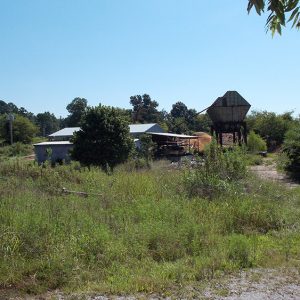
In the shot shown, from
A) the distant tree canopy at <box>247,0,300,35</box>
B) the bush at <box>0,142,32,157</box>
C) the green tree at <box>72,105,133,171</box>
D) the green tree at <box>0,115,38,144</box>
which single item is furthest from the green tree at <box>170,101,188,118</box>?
the distant tree canopy at <box>247,0,300,35</box>

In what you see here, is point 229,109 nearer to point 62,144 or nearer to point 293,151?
point 62,144

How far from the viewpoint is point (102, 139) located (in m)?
33.6

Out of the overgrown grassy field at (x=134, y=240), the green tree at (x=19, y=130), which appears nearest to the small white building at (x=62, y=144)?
the green tree at (x=19, y=130)

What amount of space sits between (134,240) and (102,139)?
2653 centimetres

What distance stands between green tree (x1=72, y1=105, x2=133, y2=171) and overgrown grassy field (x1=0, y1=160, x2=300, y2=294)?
21.9 m

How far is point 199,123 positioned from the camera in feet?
364

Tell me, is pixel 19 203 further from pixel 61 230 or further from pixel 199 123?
pixel 199 123

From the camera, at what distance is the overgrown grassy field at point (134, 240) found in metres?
6.03

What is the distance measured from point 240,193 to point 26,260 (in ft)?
23.2

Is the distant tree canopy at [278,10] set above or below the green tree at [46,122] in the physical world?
below

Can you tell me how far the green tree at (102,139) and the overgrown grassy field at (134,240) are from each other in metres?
21.9

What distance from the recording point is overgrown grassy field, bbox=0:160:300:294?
6.03m

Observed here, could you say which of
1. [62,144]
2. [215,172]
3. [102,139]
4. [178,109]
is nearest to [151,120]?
[178,109]

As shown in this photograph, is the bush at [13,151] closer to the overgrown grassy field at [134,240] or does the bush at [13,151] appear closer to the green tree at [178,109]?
the overgrown grassy field at [134,240]
